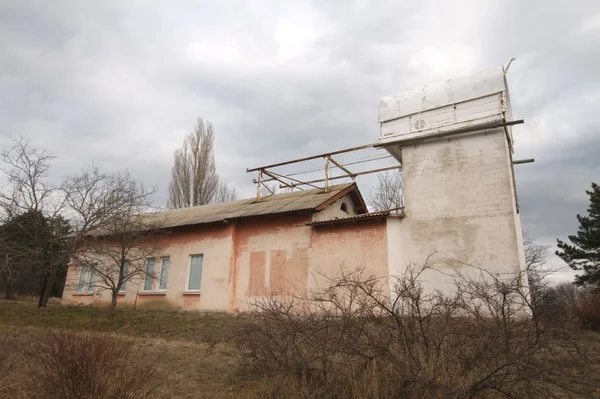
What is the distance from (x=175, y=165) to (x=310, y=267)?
69.6 feet

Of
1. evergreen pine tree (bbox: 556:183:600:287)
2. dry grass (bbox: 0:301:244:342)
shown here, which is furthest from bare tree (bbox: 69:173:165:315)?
evergreen pine tree (bbox: 556:183:600:287)

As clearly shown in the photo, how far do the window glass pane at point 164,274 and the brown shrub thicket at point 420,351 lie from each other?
1303 cm

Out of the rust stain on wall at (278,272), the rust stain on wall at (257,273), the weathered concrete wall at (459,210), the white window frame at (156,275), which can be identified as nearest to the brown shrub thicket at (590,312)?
the weathered concrete wall at (459,210)

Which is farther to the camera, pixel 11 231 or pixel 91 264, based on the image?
pixel 11 231

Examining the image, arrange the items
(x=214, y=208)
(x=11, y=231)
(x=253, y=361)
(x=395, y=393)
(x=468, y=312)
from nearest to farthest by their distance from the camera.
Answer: (x=395, y=393) → (x=468, y=312) → (x=253, y=361) → (x=11, y=231) → (x=214, y=208)

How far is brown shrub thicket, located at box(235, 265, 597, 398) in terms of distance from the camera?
15.4 ft

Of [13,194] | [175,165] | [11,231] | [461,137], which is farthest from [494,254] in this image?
[175,165]

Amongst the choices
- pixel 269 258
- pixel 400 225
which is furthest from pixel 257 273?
pixel 400 225

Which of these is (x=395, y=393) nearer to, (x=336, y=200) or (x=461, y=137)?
(x=461, y=137)

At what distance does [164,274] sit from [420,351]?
51.0ft

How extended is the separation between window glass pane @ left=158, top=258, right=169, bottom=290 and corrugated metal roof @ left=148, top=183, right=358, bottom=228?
5.75 feet

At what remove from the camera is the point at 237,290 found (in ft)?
53.2

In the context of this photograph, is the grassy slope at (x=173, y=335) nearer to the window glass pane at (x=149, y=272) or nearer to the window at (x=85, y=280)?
the window glass pane at (x=149, y=272)

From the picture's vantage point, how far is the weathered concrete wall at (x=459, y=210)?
1226cm
